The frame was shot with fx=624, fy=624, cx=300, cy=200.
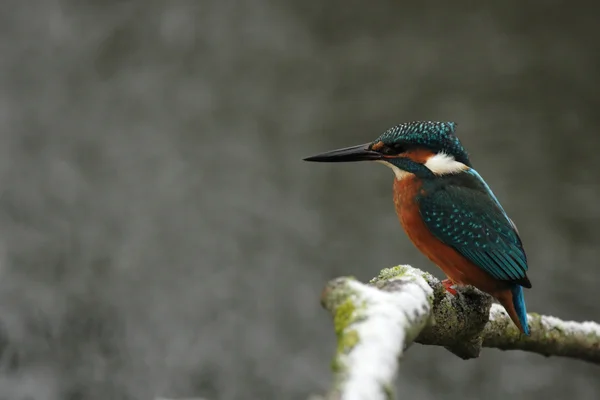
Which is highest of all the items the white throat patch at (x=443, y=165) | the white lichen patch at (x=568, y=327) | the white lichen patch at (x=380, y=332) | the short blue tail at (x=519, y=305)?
the white throat patch at (x=443, y=165)

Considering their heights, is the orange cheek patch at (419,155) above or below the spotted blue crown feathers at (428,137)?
below

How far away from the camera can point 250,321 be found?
2.32 metres

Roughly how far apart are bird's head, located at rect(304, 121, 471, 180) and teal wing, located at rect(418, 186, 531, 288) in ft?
0.12

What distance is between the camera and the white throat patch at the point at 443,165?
87 cm

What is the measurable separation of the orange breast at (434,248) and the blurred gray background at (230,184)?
1.38 metres

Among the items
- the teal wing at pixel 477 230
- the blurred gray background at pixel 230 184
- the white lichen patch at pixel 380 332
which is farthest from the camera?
the blurred gray background at pixel 230 184

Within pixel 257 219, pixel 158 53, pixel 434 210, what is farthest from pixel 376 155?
pixel 158 53

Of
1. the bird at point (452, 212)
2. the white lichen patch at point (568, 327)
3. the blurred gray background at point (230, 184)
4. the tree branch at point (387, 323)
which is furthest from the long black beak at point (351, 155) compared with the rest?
the blurred gray background at point (230, 184)

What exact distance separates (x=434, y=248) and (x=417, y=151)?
0.45 ft

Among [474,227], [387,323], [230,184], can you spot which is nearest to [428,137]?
[474,227]

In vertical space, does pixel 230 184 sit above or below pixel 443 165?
below

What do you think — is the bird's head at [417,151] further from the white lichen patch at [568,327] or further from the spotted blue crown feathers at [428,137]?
the white lichen patch at [568,327]

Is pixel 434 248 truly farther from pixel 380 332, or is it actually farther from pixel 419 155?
pixel 380 332

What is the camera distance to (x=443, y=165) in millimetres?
877
